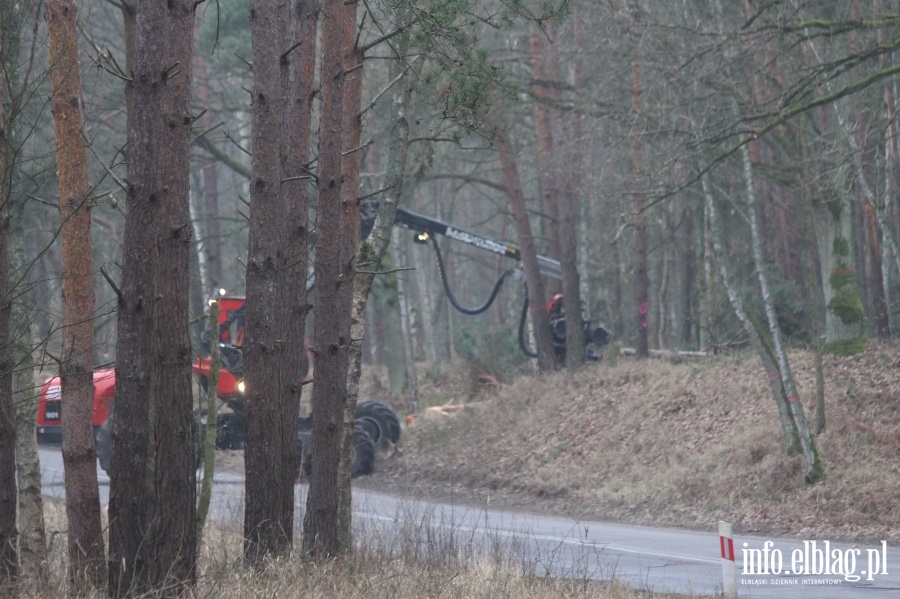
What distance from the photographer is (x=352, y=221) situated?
36.4ft

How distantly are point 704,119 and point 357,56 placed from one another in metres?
8.14

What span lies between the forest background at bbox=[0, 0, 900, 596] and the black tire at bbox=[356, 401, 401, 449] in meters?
2.95

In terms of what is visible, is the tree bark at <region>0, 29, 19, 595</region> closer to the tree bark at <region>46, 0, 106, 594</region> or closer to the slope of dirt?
the tree bark at <region>46, 0, 106, 594</region>

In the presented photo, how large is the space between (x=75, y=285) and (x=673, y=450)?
12.4 metres

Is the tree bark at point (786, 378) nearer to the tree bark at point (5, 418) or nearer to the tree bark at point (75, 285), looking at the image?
the tree bark at point (75, 285)

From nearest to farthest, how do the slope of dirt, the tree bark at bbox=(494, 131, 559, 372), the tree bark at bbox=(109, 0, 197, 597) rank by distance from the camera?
the tree bark at bbox=(109, 0, 197, 597), the slope of dirt, the tree bark at bbox=(494, 131, 559, 372)

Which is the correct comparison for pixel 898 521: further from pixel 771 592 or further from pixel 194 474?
pixel 194 474

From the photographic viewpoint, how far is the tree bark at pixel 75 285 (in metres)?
9.16

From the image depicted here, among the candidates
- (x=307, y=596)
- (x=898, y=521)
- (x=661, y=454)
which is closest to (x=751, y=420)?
(x=661, y=454)

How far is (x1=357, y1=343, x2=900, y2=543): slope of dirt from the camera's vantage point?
49.1 feet

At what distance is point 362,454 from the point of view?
2147cm

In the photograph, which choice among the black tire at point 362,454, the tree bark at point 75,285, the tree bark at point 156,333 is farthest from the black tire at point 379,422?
the tree bark at point 156,333

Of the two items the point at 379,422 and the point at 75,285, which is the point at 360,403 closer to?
the point at 379,422

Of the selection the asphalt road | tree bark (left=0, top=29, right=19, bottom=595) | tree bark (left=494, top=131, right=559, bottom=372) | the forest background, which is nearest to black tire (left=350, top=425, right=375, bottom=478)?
the forest background
